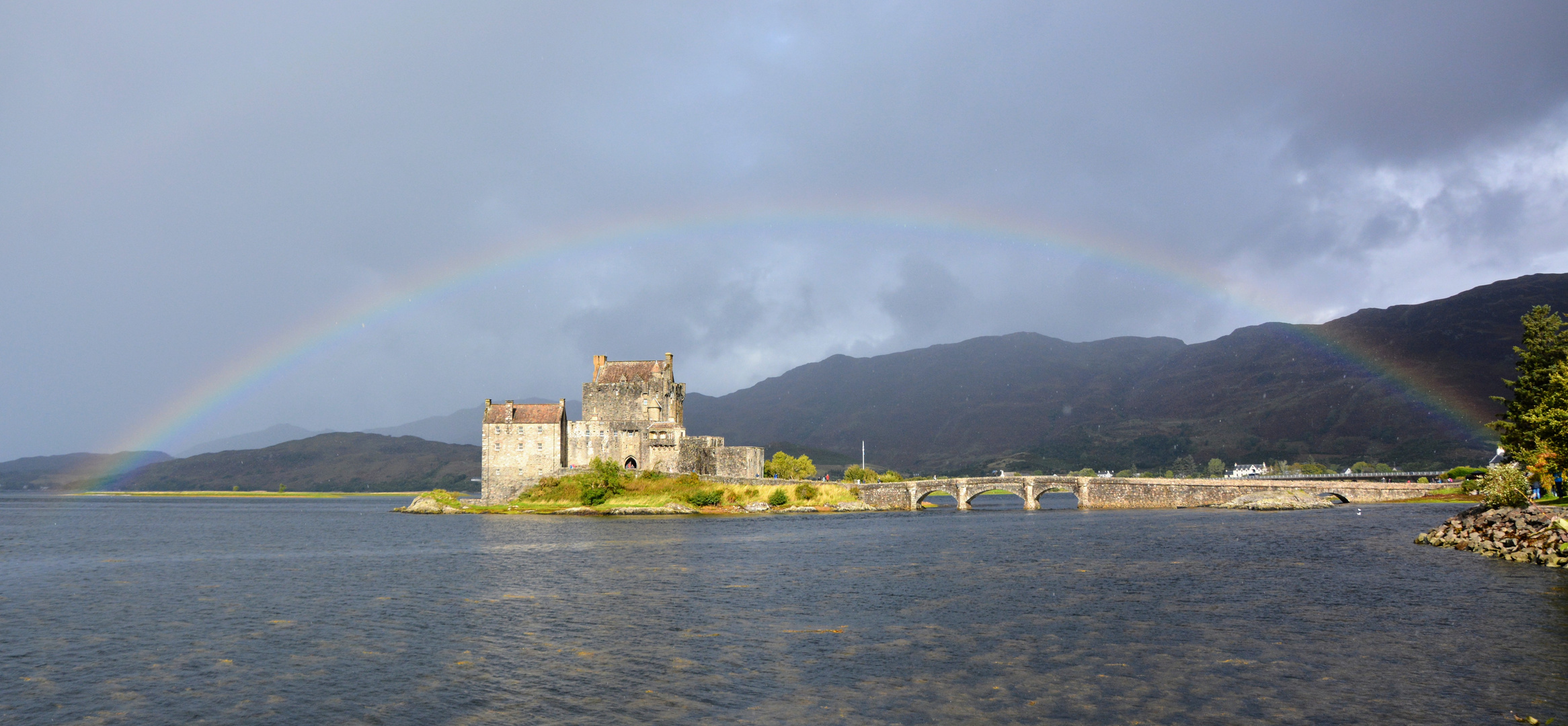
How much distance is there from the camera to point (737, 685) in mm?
26656

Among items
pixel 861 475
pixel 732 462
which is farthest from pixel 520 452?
pixel 861 475

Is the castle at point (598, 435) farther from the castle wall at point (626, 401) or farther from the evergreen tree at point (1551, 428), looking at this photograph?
the evergreen tree at point (1551, 428)

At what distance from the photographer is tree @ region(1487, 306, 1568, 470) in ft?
246

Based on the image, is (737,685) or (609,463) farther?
(609,463)

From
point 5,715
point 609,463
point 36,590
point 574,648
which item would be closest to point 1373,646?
point 574,648

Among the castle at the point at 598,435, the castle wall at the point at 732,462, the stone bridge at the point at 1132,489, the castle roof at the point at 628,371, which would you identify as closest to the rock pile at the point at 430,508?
the castle at the point at 598,435

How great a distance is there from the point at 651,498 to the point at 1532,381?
9602cm

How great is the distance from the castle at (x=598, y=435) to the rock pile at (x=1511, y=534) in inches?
3490

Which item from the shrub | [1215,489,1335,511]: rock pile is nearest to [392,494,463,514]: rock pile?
[1215,489,1335,511]: rock pile

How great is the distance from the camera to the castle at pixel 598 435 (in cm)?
12812

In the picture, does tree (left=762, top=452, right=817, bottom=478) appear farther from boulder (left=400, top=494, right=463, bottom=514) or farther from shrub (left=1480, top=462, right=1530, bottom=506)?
shrub (left=1480, top=462, right=1530, bottom=506)

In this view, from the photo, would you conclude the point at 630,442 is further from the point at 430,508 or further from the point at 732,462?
the point at 430,508

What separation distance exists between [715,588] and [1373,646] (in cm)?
2985

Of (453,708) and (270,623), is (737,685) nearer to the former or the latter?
(453,708)
